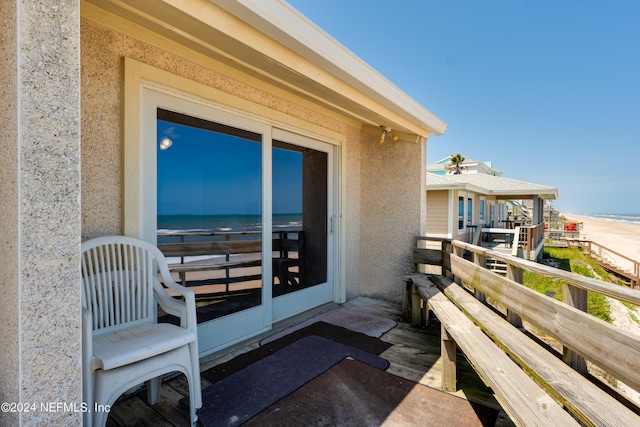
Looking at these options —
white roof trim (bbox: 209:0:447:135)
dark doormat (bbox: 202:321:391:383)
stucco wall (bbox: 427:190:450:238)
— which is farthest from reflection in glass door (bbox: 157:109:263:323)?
stucco wall (bbox: 427:190:450:238)

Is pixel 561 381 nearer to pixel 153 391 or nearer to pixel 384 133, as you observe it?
pixel 153 391

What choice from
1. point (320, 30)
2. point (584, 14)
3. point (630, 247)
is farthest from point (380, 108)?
point (630, 247)

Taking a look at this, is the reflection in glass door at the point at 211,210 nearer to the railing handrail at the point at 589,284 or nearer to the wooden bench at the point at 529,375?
the wooden bench at the point at 529,375

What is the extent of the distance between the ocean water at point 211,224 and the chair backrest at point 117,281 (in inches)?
15.4

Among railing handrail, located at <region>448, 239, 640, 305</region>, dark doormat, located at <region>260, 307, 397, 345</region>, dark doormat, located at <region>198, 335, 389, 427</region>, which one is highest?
railing handrail, located at <region>448, 239, 640, 305</region>

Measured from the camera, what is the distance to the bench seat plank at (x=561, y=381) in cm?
108

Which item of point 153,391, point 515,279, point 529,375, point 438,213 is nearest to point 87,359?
point 153,391

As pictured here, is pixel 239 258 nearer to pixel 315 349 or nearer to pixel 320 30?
pixel 315 349

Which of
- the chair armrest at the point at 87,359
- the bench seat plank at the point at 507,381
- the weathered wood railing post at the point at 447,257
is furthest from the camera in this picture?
the weathered wood railing post at the point at 447,257

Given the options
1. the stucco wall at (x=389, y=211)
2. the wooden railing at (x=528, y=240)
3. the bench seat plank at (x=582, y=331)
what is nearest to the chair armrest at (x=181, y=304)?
the bench seat plank at (x=582, y=331)

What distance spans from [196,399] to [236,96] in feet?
7.80

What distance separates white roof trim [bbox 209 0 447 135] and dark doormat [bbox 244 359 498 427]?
94.4 inches

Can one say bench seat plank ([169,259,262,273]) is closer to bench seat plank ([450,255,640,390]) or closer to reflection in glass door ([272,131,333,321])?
reflection in glass door ([272,131,333,321])

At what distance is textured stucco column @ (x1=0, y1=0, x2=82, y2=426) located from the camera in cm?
97
